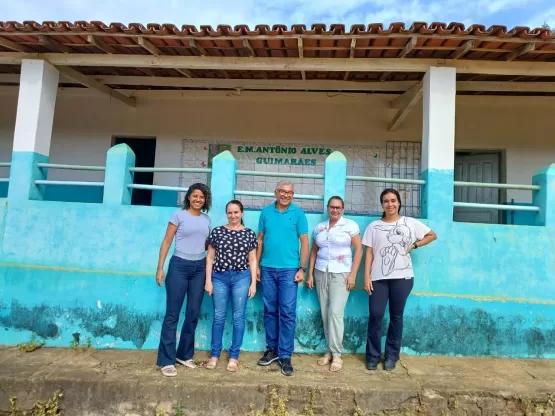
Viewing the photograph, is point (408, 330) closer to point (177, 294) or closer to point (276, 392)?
point (276, 392)

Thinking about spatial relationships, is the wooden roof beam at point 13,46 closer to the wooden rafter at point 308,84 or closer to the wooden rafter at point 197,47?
the wooden rafter at point 308,84

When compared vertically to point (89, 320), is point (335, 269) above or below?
above

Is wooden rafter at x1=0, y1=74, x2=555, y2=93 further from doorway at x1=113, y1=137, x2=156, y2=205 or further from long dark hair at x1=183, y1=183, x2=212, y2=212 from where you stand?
long dark hair at x1=183, y1=183, x2=212, y2=212

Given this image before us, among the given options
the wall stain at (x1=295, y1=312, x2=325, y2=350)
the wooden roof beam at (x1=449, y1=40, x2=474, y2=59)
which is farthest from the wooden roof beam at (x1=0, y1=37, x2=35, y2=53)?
the wooden roof beam at (x1=449, y1=40, x2=474, y2=59)

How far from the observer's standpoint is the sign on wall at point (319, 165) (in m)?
6.07

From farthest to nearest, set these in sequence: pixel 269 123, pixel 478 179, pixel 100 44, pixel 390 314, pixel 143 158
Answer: pixel 143 158 → pixel 269 123 → pixel 478 179 → pixel 100 44 → pixel 390 314

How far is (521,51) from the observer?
3.82 meters

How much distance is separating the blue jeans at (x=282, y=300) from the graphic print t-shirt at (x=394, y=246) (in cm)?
73

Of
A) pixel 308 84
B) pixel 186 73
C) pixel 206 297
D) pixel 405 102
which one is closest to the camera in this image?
pixel 206 297

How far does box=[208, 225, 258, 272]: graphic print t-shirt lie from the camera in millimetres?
3244

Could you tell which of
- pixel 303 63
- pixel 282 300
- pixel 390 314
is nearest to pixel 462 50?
pixel 303 63

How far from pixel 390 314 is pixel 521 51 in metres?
2.92

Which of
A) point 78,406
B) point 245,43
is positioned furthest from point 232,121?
point 78,406

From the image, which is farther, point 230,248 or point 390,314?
point 390,314
